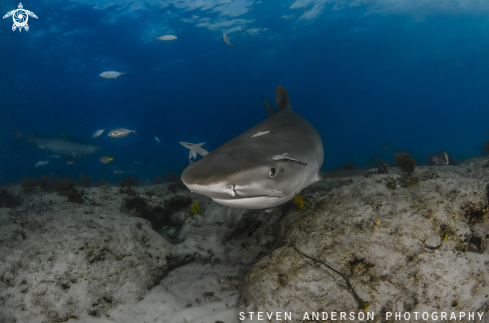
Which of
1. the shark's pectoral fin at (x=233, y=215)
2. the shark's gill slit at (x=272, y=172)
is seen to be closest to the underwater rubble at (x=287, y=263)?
the shark's pectoral fin at (x=233, y=215)

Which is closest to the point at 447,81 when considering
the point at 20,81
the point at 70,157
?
the point at 70,157

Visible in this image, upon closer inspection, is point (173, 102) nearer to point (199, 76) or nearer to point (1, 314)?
point (199, 76)

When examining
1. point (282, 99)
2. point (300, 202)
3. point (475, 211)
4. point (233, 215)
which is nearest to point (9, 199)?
point (233, 215)

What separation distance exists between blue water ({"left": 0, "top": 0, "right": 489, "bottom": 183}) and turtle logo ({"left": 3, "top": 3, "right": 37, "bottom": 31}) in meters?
0.75

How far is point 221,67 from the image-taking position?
150 feet

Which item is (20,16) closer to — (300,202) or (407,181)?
(300,202)

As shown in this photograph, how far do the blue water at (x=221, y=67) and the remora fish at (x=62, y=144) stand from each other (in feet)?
6.39

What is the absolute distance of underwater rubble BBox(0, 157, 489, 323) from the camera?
2.01 meters

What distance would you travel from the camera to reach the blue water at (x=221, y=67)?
86.6ft

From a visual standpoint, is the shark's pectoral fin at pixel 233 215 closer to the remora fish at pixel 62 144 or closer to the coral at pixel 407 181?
the coral at pixel 407 181

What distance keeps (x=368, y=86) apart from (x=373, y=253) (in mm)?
83060

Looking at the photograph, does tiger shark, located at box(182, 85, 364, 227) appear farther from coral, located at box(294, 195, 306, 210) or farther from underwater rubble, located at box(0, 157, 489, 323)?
underwater rubble, located at box(0, 157, 489, 323)

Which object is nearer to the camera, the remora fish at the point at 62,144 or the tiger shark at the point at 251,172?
the tiger shark at the point at 251,172

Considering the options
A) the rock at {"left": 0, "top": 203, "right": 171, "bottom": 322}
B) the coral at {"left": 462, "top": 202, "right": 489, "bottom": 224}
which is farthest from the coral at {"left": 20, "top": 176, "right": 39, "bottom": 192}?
the coral at {"left": 462, "top": 202, "right": 489, "bottom": 224}
